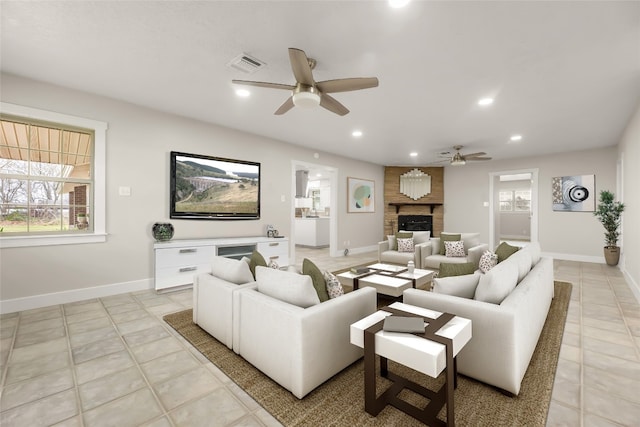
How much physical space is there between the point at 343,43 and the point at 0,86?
3.70m

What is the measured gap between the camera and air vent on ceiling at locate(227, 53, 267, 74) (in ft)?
8.47

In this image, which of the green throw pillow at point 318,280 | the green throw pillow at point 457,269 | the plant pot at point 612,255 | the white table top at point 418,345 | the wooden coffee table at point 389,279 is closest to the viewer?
the white table top at point 418,345

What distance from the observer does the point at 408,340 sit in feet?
4.69

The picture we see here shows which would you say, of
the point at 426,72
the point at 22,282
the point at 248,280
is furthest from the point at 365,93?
the point at 22,282

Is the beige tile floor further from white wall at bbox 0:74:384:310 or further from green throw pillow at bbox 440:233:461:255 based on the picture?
green throw pillow at bbox 440:233:461:255

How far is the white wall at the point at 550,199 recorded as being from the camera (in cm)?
625

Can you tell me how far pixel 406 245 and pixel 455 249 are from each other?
865 millimetres

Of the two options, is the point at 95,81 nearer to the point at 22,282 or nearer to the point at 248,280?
the point at 22,282

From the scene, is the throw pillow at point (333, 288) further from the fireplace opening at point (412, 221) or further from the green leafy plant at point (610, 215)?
the fireplace opening at point (412, 221)

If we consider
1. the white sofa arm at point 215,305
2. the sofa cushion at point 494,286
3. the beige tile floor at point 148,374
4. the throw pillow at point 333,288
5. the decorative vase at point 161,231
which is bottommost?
the beige tile floor at point 148,374

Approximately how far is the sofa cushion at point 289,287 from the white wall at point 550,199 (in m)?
7.49

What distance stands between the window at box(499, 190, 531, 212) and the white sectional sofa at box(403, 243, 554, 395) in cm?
1100

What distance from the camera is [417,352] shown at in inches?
52.7

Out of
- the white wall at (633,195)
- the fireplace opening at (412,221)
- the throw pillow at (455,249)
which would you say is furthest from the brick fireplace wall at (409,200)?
the white wall at (633,195)
